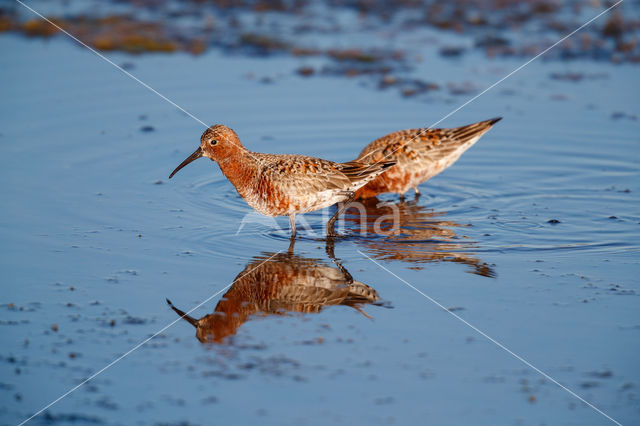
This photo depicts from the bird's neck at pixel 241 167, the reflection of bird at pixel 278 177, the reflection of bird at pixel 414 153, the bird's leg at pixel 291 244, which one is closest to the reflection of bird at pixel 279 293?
the bird's leg at pixel 291 244

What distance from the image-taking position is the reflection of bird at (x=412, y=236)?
305 inches

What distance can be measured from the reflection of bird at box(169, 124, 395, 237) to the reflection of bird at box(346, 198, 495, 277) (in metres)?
0.62

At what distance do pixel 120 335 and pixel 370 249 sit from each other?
9.45 feet

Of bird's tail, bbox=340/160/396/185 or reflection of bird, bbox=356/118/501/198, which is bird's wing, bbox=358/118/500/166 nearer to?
reflection of bird, bbox=356/118/501/198

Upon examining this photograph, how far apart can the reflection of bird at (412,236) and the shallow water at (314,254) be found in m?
0.04

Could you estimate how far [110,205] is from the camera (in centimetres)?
893

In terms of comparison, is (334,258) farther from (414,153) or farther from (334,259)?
(414,153)

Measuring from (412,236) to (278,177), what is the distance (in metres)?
1.59

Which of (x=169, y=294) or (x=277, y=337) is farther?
(x=169, y=294)

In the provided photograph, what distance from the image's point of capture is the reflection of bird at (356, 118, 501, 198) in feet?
32.2

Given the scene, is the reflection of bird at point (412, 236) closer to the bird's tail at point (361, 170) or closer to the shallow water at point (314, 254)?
the shallow water at point (314, 254)

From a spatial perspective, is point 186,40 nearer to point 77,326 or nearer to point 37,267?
point 37,267

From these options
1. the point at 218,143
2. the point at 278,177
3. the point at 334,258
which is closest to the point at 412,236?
the point at 334,258

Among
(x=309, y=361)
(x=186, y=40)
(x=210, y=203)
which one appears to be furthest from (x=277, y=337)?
(x=186, y=40)
